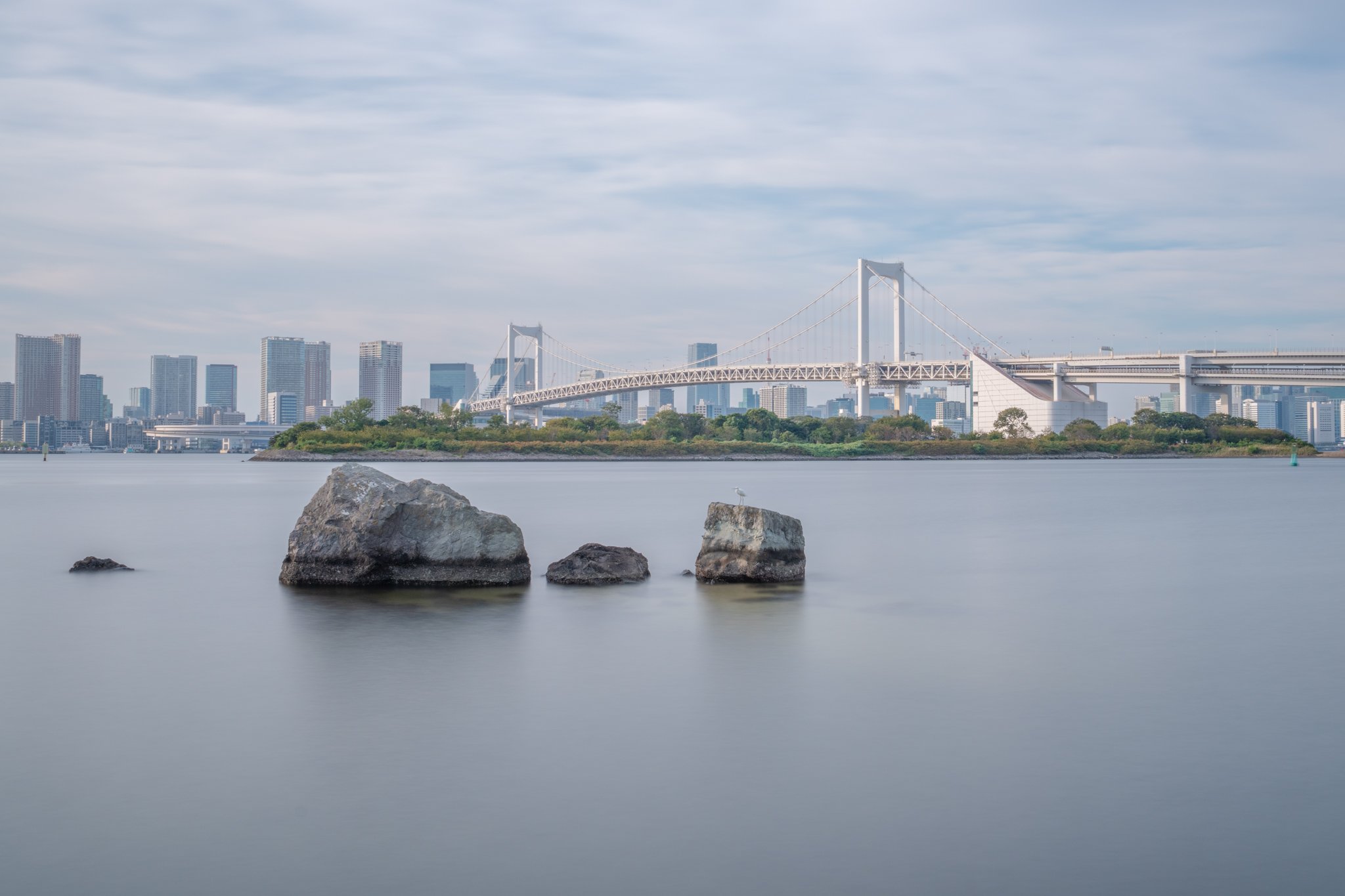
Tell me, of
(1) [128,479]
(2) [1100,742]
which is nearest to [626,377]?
(1) [128,479]

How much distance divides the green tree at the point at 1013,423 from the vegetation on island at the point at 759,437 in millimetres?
65

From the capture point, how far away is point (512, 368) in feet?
343

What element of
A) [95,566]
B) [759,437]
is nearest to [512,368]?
[759,437]

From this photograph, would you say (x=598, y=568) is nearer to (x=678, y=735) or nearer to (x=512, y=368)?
(x=678, y=735)

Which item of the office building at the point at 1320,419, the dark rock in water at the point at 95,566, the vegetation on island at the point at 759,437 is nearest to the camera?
the dark rock in water at the point at 95,566

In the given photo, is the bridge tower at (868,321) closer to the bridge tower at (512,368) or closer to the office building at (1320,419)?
the bridge tower at (512,368)

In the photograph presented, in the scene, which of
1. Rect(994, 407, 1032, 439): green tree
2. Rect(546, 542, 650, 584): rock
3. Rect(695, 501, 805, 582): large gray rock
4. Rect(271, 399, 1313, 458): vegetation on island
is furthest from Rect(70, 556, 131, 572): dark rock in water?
Rect(994, 407, 1032, 439): green tree

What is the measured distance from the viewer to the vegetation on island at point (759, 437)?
72.0 m

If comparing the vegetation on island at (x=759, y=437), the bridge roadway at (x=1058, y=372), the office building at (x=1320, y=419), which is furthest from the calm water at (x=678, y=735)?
the office building at (x=1320, y=419)

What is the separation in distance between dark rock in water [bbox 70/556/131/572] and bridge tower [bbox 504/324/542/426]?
272 ft

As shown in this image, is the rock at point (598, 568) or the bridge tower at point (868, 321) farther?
the bridge tower at point (868, 321)

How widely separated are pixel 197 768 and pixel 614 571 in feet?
21.5

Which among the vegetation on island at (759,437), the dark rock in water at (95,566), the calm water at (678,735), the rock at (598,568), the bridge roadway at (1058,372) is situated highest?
the bridge roadway at (1058,372)

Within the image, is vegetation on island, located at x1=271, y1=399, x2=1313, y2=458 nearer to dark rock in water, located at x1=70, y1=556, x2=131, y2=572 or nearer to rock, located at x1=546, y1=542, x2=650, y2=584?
dark rock in water, located at x1=70, y1=556, x2=131, y2=572
